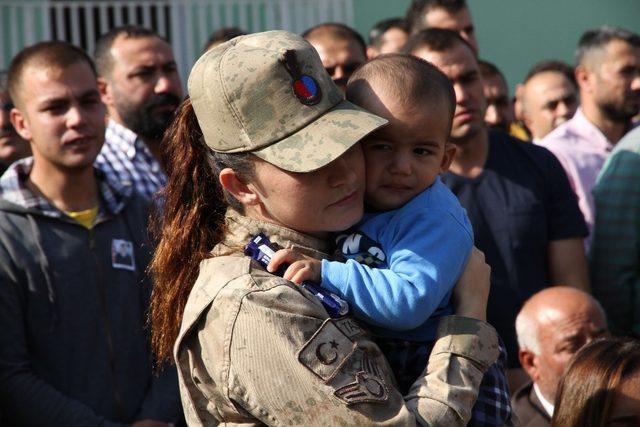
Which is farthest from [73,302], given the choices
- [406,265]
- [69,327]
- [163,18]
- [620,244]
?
[163,18]

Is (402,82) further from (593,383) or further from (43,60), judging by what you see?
(43,60)

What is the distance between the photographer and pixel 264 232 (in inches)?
100

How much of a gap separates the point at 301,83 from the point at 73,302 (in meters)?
2.47

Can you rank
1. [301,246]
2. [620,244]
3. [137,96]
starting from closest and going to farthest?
[301,246] < [620,244] < [137,96]

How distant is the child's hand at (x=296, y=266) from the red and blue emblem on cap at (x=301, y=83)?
0.35m

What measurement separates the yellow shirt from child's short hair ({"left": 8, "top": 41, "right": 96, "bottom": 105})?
2.42ft

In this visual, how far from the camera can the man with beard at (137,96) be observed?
5.65 metres

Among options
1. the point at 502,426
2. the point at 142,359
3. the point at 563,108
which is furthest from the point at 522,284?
the point at 563,108

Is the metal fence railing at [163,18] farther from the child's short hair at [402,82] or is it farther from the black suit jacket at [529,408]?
the child's short hair at [402,82]

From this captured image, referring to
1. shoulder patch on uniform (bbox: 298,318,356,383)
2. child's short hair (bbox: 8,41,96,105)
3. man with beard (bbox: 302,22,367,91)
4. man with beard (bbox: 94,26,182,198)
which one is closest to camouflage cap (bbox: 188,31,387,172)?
shoulder patch on uniform (bbox: 298,318,356,383)

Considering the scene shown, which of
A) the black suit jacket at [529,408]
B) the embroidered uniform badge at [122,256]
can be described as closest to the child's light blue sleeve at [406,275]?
the black suit jacket at [529,408]

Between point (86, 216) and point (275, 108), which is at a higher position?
point (275, 108)

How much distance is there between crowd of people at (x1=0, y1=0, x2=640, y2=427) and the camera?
7.83ft

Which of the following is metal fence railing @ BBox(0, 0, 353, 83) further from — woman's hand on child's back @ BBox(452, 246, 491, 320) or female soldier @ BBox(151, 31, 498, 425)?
woman's hand on child's back @ BBox(452, 246, 491, 320)
